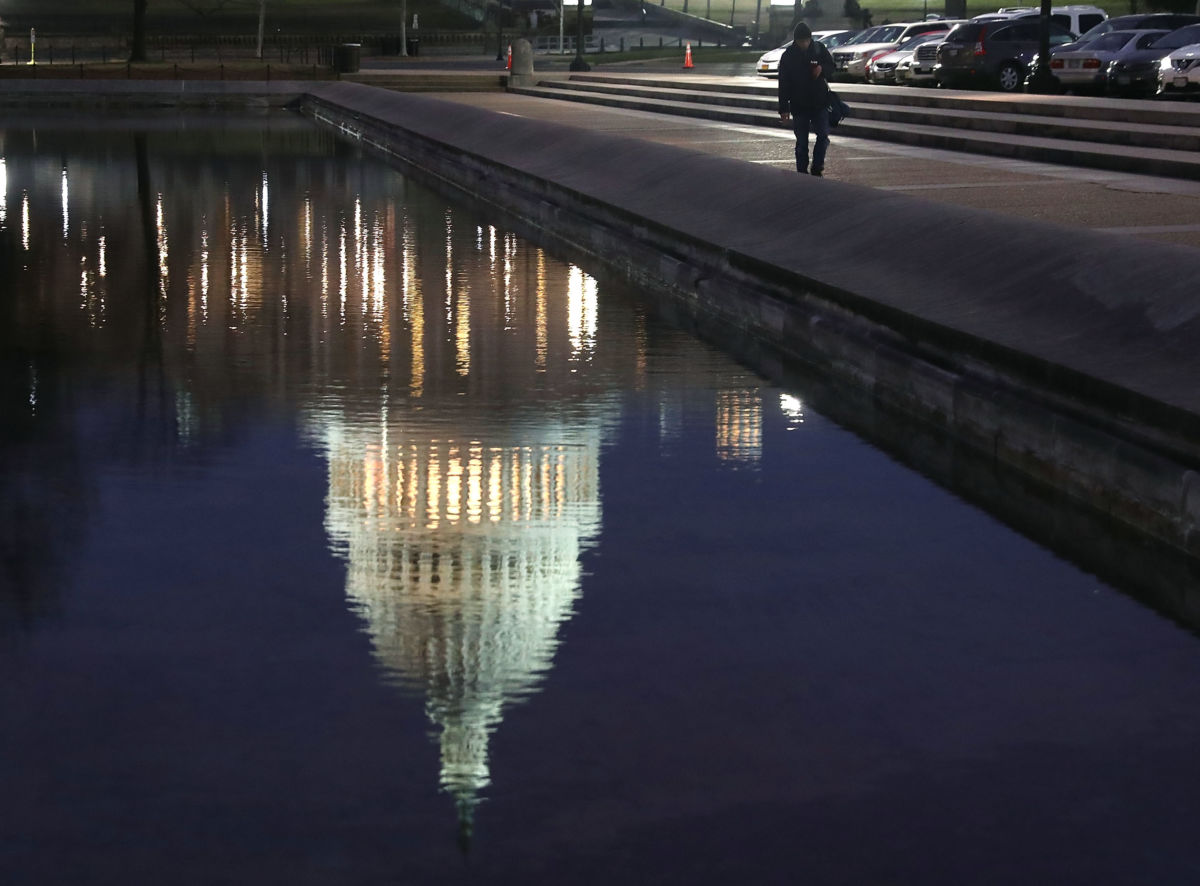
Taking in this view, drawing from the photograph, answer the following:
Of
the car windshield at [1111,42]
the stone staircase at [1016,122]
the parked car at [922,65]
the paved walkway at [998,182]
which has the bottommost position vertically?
the paved walkway at [998,182]

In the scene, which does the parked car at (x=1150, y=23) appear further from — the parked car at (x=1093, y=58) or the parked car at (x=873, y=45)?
the parked car at (x=873, y=45)

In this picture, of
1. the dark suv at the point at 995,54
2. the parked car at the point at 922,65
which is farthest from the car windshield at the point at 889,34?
the dark suv at the point at 995,54

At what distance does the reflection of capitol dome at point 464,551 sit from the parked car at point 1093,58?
31.8 meters

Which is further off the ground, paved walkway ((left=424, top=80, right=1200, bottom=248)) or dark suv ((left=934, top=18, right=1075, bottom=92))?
dark suv ((left=934, top=18, right=1075, bottom=92))

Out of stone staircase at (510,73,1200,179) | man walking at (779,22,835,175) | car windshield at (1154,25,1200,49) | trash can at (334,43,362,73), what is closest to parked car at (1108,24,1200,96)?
car windshield at (1154,25,1200,49)

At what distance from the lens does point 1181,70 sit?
117 ft

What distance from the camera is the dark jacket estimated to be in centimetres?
2164

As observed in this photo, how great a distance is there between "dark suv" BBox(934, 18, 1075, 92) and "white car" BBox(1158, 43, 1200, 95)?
944 centimetres

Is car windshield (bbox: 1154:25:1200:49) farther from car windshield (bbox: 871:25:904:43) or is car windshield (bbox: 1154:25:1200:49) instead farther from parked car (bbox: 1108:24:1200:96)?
car windshield (bbox: 871:25:904:43)

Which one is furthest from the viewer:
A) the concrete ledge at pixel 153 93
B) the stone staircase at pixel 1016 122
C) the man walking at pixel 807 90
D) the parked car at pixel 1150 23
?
the concrete ledge at pixel 153 93

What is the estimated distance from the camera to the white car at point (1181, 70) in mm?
35531

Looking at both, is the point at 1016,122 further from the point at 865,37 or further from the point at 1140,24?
the point at 865,37

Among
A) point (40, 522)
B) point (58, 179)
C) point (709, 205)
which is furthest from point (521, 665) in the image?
point (58, 179)

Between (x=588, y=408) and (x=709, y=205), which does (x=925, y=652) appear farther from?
(x=709, y=205)
